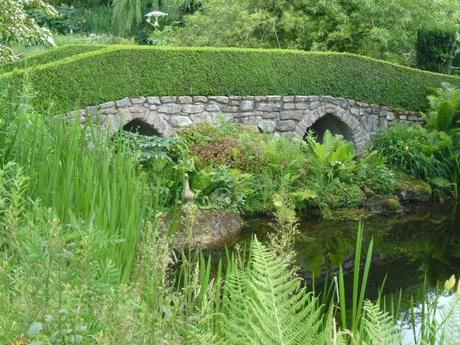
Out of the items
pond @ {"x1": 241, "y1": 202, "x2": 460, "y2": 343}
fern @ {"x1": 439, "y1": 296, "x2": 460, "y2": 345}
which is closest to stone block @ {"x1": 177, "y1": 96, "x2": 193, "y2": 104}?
pond @ {"x1": 241, "y1": 202, "x2": 460, "y2": 343}

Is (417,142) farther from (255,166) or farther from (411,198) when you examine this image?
(255,166)

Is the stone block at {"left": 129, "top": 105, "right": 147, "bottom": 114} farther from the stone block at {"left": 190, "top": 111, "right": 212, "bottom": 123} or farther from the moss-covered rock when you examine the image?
the moss-covered rock

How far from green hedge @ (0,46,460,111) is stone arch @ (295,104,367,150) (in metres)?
0.28

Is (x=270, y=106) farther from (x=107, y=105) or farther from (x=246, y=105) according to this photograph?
(x=107, y=105)

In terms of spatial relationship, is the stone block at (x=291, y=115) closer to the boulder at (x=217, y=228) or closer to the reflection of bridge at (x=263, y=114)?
the reflection of bridge at (x=263, y=114)

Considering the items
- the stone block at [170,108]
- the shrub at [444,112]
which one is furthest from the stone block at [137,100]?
the shrub at [444,112]

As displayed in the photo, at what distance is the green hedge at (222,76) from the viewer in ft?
34.7

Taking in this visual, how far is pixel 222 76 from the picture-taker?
1254 centimetres

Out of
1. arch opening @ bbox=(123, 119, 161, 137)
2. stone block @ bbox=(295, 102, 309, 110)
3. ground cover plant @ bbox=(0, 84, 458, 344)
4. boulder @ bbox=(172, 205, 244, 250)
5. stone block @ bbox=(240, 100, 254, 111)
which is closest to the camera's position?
ground cover plant @ bbox=(0, 84, 458, 344)

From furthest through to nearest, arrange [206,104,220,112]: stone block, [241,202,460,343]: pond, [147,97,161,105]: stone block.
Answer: [206,104,220,112]: stone block, [147,97,161,105]: stone block, [241,202,460,343]: pond

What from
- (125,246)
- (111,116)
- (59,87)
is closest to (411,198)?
(111,116)

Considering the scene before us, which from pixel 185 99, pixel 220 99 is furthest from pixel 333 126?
pixel 185 99

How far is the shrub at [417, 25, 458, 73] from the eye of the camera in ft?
52.3

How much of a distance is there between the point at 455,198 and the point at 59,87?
254 inches
